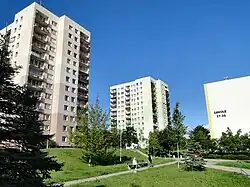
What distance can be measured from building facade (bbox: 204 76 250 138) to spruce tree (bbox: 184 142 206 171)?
51.0 metres

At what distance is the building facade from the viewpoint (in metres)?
73.1

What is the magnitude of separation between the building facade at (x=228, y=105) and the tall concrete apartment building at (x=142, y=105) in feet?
120

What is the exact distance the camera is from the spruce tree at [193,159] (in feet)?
85.6

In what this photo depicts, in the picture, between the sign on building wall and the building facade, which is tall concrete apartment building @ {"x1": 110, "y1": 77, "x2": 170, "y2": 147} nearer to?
the building facade

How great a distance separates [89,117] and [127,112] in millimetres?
88606

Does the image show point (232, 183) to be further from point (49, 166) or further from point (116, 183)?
point (49, 166)

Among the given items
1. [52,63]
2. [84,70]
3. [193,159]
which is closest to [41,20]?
[52,63]

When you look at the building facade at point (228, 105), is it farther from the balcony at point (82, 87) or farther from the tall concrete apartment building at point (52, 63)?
the tall concrete apartment building at point (52, 63)

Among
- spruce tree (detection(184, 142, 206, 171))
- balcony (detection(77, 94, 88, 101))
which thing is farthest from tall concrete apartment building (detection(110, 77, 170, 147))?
spruce tree (detection(184, 142, 206, 171))

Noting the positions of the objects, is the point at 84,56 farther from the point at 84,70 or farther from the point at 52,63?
the point at 52,63

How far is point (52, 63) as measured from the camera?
6238 cm

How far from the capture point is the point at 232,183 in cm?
2030

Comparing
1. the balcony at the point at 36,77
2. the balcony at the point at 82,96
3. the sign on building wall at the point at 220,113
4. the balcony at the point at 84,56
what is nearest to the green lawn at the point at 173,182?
the balcony at the point at 36,77

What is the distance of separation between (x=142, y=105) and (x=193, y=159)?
90952 mm
